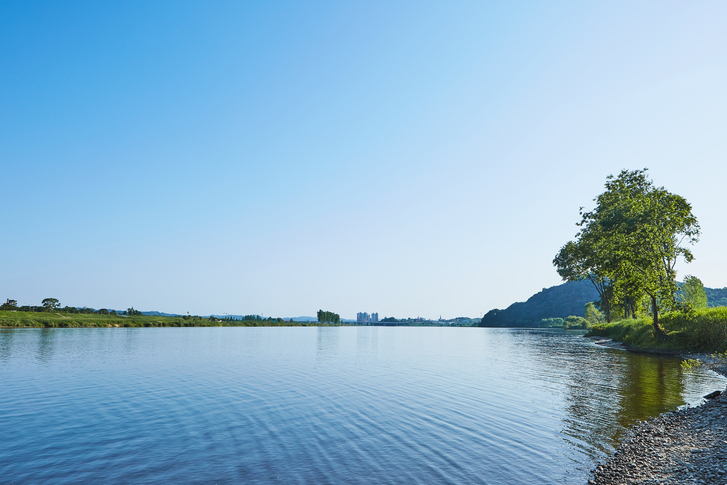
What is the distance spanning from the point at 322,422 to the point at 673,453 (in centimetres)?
1681

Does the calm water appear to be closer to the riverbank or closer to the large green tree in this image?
the riverbank

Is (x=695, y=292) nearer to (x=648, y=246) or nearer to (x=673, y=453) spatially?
(x=648, y=246)

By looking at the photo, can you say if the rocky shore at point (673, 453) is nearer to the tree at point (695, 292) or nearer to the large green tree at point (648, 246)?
the large green tree at point (648, 246)

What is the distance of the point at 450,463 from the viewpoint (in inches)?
633

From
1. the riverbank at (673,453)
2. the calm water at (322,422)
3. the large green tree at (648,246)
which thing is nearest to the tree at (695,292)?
the large green tree at (648,246)

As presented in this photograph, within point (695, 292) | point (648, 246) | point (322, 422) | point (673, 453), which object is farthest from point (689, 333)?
point (695, 292)

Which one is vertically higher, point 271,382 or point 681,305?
point 681,305

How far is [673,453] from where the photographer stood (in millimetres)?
15617

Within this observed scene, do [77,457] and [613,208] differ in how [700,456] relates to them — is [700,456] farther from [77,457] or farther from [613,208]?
[613,208]

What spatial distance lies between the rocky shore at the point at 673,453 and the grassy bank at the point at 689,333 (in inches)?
1338

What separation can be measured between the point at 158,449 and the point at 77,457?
10.4ft

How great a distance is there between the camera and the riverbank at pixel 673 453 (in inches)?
518

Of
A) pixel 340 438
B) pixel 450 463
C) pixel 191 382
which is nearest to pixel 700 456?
pixel 450 463

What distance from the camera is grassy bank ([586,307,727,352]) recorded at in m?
46.7
